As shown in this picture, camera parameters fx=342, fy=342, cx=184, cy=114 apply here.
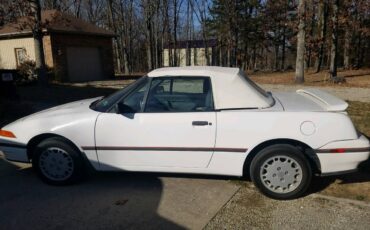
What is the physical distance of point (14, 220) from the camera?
140 inches

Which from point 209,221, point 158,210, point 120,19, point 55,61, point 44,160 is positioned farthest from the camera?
point 120,19

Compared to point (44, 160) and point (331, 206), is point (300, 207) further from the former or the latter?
point (44, 160)

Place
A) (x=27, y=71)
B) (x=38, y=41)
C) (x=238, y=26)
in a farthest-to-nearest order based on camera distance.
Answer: (x=238, y=26) → (x=27, y=71) → (x=38, y=41)

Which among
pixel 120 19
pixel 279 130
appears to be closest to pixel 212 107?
pixel 279 130

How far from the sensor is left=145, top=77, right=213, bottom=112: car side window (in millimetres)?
4047

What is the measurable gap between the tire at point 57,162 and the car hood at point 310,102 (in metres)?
2.63

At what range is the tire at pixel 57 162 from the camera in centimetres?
425

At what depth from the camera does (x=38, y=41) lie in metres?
15.4

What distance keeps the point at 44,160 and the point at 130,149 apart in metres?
1.17

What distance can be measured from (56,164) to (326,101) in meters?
3.45

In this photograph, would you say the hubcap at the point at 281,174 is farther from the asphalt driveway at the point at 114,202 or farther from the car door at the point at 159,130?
the car door at the point at 159,130

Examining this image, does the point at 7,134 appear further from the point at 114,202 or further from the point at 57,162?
the point at 114,202

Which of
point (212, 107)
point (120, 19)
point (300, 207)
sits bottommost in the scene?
point (300, 207)

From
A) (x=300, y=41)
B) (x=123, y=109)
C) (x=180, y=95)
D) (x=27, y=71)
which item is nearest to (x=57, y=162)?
(x=123, y=109)
